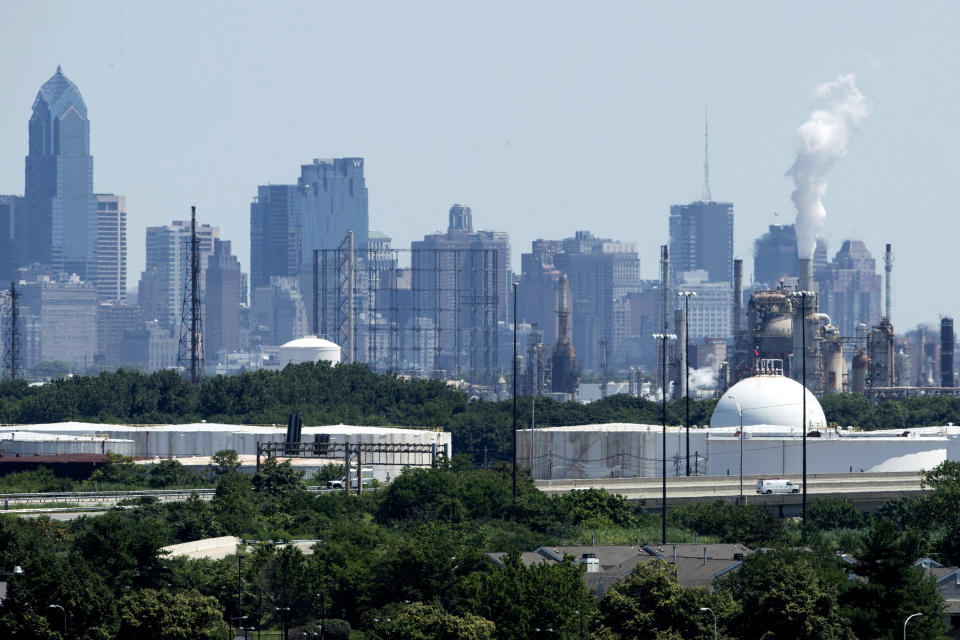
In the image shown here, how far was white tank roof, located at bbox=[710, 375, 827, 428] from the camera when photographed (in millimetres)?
160625

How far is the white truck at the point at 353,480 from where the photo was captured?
13125 centimetres

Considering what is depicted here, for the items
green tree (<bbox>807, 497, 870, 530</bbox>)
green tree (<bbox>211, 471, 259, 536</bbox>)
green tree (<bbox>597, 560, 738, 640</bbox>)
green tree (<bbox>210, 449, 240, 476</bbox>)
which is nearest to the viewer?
green tree (<bbox>597, 560, 738, 640</bbox>)

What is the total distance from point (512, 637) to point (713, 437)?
272 ft

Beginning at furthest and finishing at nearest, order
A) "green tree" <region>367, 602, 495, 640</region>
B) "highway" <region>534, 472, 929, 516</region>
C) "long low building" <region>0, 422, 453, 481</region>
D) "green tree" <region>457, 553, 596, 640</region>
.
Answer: "long low building" <region>0, 422, 453, 481</region>, "highway" <region>534, 472, 929, 516</region>, "green tree" <region>457, 553, 596, 640</region>, "green tree" <region>367, 602, 495, 640</region>

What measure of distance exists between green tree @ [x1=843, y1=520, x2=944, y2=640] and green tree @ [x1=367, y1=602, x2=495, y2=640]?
12584mm

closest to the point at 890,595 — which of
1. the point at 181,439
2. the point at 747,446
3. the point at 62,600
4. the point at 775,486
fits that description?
the point at 62,600

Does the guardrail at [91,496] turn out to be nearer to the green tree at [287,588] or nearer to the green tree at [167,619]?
the green tree at [287,588]

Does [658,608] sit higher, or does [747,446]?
[747,446]

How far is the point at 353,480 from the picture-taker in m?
138

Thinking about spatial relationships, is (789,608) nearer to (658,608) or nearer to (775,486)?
(658,608)

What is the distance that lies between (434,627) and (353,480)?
68.9 metres

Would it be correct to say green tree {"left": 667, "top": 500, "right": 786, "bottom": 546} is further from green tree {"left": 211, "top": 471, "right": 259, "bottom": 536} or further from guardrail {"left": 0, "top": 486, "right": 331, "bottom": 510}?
guardrail {"left": 0, "top": 486, "right": 331, "bottom": 510}

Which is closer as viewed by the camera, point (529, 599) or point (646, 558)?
point (529, 599)

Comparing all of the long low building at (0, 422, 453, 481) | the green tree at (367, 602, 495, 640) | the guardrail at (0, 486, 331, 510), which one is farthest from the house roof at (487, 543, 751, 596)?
the long low building at (0, 422, 453, 481)
